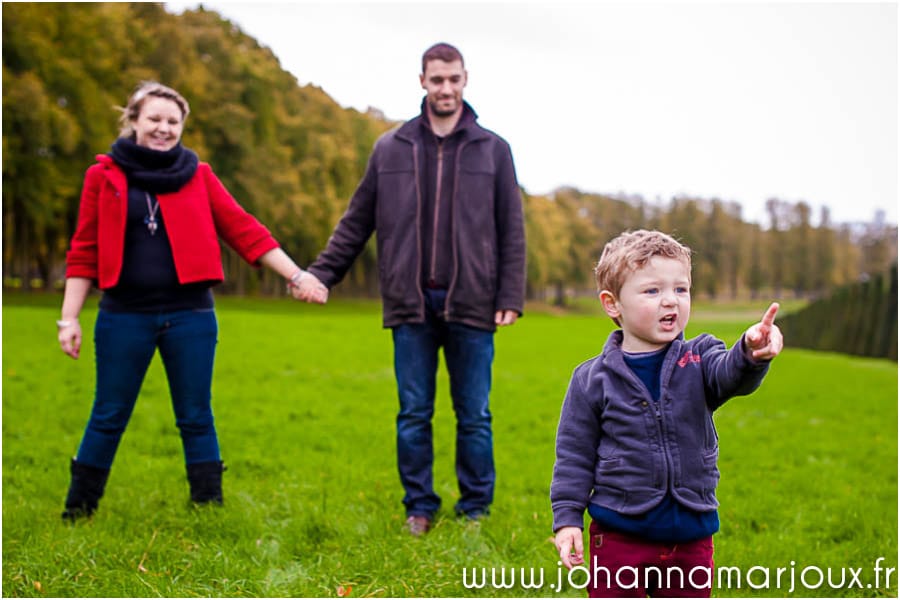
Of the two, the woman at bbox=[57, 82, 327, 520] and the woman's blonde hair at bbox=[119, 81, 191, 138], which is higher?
the woman's blonde hair at bbox=[119, 81, 191, 138]

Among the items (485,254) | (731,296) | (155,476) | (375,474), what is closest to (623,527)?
(485,254)

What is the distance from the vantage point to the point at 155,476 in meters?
5.74

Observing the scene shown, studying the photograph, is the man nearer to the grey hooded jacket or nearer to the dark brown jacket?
the dark brown jacket

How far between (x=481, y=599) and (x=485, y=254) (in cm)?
177

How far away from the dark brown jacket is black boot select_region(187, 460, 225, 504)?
127 centimetres

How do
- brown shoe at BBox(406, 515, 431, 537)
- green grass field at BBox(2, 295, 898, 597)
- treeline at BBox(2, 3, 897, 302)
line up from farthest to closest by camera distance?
treeline at BBox(2, 3, 897, 302) → brown shoe at BBox(406, 515, 431, 537) → green grass field at BBox(2, 295, 898, 597)

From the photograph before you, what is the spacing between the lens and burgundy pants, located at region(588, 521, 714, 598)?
2.66 metres

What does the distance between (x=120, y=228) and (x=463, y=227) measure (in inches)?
68.7

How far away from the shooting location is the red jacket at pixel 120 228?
452 centimetres

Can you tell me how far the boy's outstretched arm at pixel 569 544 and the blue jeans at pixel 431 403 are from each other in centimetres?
204

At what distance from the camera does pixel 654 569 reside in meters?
2.67

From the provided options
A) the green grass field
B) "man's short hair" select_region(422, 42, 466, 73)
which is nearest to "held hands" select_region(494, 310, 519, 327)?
the green grass field

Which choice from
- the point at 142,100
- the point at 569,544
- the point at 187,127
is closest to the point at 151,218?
the point at 142,100

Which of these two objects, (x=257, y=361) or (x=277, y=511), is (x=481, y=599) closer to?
(x=277, y=511)
